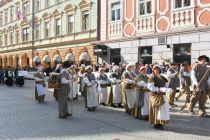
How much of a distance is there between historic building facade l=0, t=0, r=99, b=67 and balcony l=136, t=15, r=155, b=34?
17.7 feet

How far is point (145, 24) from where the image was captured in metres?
26.0

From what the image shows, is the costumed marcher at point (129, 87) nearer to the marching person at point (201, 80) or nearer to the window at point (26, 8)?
the marching person at point (201, 80)

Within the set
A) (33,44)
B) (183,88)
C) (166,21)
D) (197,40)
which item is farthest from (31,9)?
(183,88)

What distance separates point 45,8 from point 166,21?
1995cm

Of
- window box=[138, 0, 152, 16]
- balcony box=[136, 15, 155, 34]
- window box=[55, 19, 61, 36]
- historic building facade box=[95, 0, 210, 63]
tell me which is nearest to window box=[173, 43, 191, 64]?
historic building facade box=[95, 0, 210, 63]

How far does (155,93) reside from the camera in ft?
34.8

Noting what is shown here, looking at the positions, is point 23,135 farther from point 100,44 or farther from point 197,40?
point 100,44

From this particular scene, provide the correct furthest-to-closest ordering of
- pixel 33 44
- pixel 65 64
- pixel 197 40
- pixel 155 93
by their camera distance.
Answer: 1. pixel 33 44
2. pixel 197 40
3. pixel 65 64
4. pixel 155 93

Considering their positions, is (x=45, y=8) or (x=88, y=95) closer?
(x=88, y=95)

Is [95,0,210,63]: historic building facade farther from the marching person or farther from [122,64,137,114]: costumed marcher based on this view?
the marching person

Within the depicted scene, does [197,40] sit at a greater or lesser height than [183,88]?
greater

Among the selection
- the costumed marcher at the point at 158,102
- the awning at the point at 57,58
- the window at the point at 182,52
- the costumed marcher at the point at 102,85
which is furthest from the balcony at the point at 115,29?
the costumed marcher at the point at 158,102

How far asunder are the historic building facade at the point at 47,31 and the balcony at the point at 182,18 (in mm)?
8809

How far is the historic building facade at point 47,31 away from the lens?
33.0 metres
